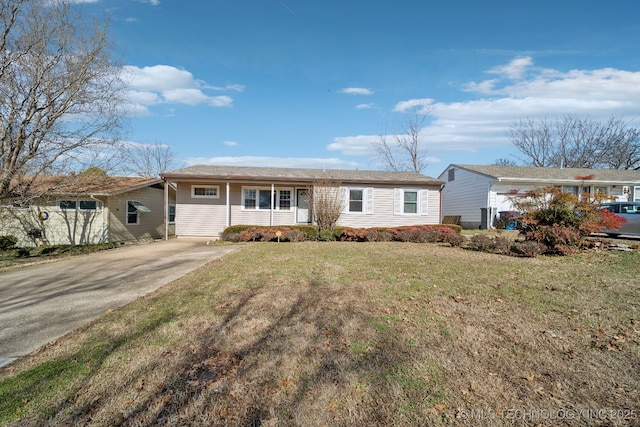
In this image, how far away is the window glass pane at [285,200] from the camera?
16438 millimetres

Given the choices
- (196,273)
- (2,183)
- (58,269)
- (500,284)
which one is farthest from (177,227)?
(500,284)

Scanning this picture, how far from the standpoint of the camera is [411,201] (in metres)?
17.0

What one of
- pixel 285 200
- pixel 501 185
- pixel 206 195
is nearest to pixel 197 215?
pixel 206 195

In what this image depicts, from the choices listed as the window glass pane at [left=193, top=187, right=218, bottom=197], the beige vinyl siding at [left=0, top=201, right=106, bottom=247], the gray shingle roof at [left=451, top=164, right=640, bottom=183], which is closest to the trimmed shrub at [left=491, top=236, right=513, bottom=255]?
the gray shingle roof at [left=451, top=164, right=640, bottom=183]

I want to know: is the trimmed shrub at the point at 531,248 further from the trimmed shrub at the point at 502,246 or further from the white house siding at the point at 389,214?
the white house siding at the point at 389,214

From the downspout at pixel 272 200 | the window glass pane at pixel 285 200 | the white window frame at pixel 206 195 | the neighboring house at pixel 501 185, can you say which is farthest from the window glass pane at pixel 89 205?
the neighboring house at pixel 501 185

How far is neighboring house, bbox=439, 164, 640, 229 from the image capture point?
64.8 feet

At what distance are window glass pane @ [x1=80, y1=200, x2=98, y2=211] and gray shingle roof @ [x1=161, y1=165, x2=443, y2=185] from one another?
12.4ft

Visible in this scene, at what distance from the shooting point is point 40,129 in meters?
12.2

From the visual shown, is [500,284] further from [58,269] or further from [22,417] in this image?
[58,269]

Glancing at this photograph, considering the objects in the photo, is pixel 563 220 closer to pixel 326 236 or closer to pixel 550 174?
pixel 326 236

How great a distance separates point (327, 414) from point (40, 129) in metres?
14.9

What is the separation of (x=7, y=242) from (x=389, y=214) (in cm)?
1751

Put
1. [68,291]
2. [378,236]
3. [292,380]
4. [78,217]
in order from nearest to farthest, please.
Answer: [292,380] → [68,291] → [378,236] → [78,217]
